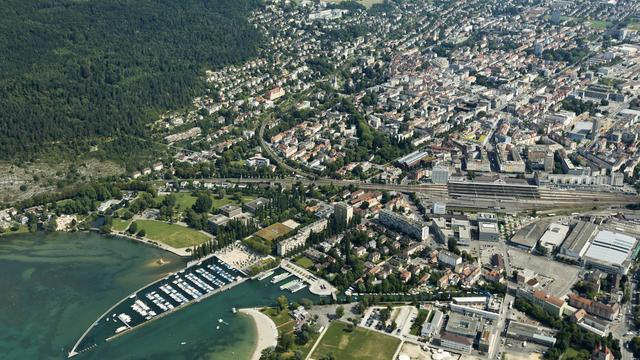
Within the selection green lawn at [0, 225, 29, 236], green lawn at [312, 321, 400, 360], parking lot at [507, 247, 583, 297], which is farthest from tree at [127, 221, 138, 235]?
parking lot at [507, 247, 583, 297]

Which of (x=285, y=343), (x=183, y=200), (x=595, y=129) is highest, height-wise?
(x=595, y=129)

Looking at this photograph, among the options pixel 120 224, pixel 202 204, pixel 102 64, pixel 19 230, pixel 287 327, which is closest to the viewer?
pixel 287 327

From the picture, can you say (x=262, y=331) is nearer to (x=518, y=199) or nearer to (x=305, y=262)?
(x=305, y=262)

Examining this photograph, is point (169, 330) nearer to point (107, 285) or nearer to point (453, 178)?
point (107, 285)

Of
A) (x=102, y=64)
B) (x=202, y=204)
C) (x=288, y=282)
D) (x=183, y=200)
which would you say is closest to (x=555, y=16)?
(x=102, y=64)

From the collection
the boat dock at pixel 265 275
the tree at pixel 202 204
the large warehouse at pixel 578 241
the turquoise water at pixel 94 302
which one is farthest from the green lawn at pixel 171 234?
the large warehouse at pixel 578 241
